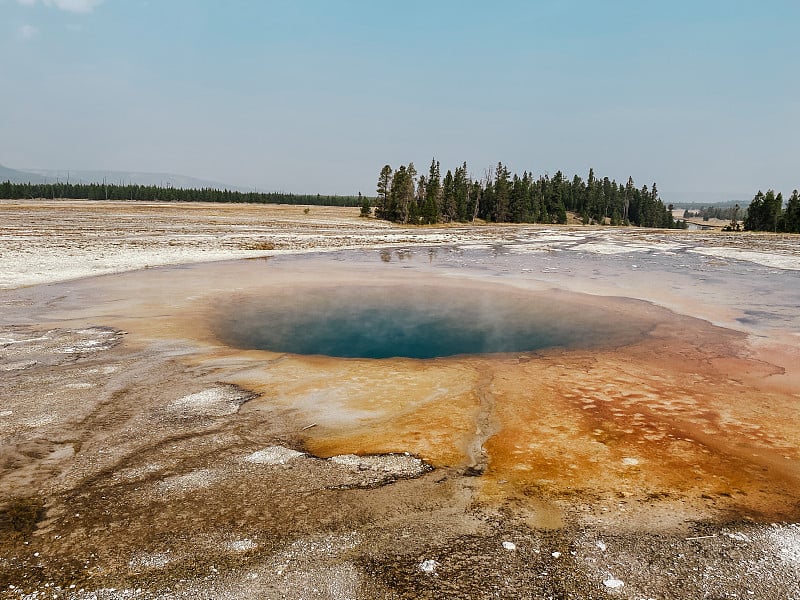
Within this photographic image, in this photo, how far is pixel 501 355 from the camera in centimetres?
1236

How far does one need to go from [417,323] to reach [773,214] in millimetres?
107583

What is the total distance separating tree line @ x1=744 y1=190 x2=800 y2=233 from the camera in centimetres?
9125

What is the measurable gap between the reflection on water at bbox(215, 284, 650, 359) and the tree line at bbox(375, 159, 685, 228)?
66.3 meters

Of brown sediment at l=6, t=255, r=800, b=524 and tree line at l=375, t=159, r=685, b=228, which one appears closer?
brown sediment at l=6, t=255, r=800, b=524

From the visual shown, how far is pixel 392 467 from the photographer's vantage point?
21.6ft

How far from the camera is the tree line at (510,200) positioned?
8706cm

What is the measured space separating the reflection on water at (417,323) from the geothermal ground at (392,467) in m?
0.71

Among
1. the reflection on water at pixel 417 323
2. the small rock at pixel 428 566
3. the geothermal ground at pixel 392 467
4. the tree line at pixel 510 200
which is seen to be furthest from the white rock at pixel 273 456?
the tree line at pixel 510 200

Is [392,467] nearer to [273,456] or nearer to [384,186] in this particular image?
[273,456]

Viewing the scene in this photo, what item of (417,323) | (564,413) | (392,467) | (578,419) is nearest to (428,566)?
(392,467)

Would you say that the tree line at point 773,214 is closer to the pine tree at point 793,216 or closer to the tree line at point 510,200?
the pine tree at point 793,216

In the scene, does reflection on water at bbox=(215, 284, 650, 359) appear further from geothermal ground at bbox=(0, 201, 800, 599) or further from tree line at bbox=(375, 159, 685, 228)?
tree line at bbox=(375, 159, 685, 228)

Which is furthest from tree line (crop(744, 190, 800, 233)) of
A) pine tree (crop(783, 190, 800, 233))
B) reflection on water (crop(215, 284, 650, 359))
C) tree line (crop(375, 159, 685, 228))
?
reflection on water (crop(215, 284, 650, 359))

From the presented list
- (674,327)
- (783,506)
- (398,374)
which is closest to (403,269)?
(674,327)
